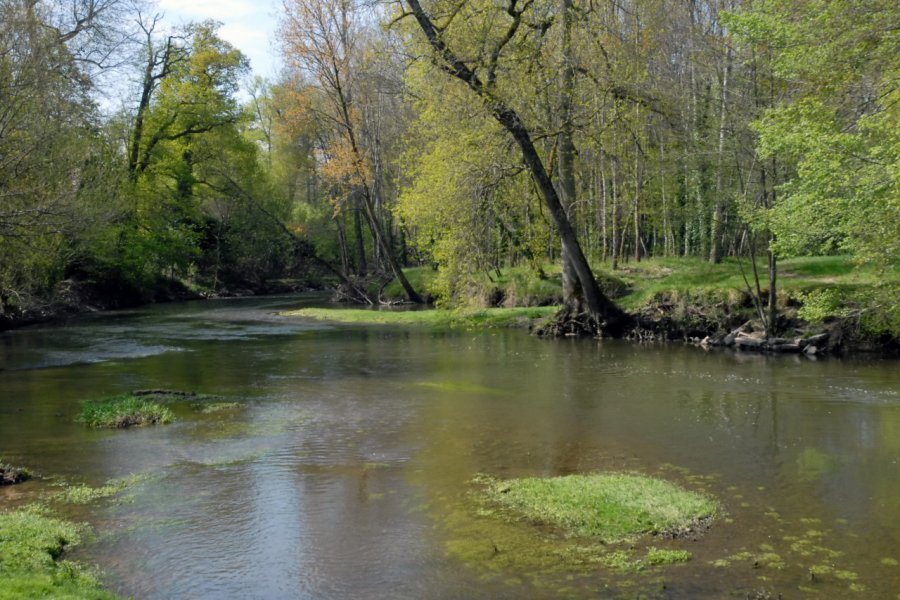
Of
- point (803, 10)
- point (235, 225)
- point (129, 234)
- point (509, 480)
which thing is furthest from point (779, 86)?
point (235, 225)

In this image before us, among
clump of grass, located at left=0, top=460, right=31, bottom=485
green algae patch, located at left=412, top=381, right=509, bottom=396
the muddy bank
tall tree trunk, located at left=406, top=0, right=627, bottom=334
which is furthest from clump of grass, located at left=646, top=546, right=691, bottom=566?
the muddy bank

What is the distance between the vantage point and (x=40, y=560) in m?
6.86

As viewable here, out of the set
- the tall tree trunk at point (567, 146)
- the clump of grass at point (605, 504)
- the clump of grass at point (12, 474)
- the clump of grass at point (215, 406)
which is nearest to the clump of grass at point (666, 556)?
the clump of grass at point (605, 504)

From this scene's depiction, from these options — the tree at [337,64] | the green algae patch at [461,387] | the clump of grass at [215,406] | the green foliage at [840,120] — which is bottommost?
the clump of grass at [215,406]

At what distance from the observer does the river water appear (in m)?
7.08

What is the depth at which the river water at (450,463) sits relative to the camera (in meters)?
7.08

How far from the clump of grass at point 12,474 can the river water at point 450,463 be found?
0.28m

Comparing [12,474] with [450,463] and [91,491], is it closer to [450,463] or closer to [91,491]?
[91,491]

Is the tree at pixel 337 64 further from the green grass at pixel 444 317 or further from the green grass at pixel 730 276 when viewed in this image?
the green grass at pixel 730 276

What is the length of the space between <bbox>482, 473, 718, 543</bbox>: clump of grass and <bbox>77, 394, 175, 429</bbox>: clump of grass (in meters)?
6.93

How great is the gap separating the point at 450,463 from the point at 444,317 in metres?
17.2

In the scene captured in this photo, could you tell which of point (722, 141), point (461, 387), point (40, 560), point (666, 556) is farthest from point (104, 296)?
point (666, 556)

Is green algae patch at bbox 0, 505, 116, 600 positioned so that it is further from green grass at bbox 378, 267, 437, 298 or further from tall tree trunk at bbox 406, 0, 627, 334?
green grass at bbox 378, 267, 437, 298

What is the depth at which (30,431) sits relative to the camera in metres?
13.0
